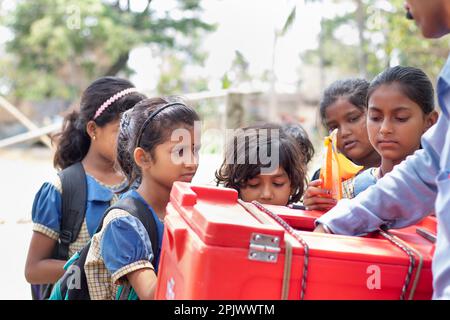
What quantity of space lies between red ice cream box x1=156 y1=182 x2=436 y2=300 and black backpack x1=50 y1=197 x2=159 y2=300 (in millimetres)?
526

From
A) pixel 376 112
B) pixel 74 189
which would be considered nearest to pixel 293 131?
pixel 376 112

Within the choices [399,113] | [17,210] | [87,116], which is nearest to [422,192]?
[399,113]

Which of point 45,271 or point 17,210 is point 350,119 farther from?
point 17,210

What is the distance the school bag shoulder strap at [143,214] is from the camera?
5.93 ft

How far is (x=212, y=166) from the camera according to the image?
7.30m

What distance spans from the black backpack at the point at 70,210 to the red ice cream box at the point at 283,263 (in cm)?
117

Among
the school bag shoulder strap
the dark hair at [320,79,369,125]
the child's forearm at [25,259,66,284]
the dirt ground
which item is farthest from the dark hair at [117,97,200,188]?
the dirt ground

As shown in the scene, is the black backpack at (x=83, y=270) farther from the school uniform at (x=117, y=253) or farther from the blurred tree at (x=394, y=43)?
the blurred tree at (x=394, y=43)

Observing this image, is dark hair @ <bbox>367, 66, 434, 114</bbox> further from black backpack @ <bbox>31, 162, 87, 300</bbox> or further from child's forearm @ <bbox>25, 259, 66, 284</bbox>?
child's forearm @ <bbox>25, 259, 66, 284</bbox>

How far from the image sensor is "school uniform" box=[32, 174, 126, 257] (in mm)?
2354

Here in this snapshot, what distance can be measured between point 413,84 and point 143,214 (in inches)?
40.7

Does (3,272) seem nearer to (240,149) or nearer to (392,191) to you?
(240,149)

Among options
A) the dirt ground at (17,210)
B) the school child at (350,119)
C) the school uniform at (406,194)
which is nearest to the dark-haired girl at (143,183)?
the school uniform at (406,194)

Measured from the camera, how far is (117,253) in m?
1.69
